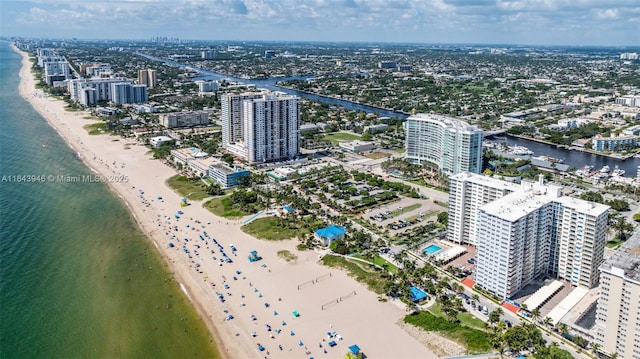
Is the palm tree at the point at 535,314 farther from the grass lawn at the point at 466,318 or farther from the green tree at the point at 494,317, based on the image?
the grass lawn at the point at 466,318

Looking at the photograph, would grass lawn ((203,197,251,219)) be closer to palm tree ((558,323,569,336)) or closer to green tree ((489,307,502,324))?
green tree ((489,307,502,324))

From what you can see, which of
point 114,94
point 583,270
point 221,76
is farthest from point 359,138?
point 221,76

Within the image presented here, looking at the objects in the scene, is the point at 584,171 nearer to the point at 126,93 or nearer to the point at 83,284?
the point at 83,284

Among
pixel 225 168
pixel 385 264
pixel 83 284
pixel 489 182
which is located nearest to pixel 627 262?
pixel 489 182

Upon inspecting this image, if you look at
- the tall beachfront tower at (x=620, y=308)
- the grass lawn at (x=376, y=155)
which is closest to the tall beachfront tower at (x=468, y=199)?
the tall beachfront tower at (x=620, y=308)

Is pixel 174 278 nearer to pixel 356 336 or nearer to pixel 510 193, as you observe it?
pixel 356 336

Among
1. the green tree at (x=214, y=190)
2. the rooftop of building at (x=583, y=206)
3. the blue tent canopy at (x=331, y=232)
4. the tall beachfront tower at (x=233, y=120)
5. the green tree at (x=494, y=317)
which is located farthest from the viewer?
the tall beachfront tower at (x=233, y=120)
